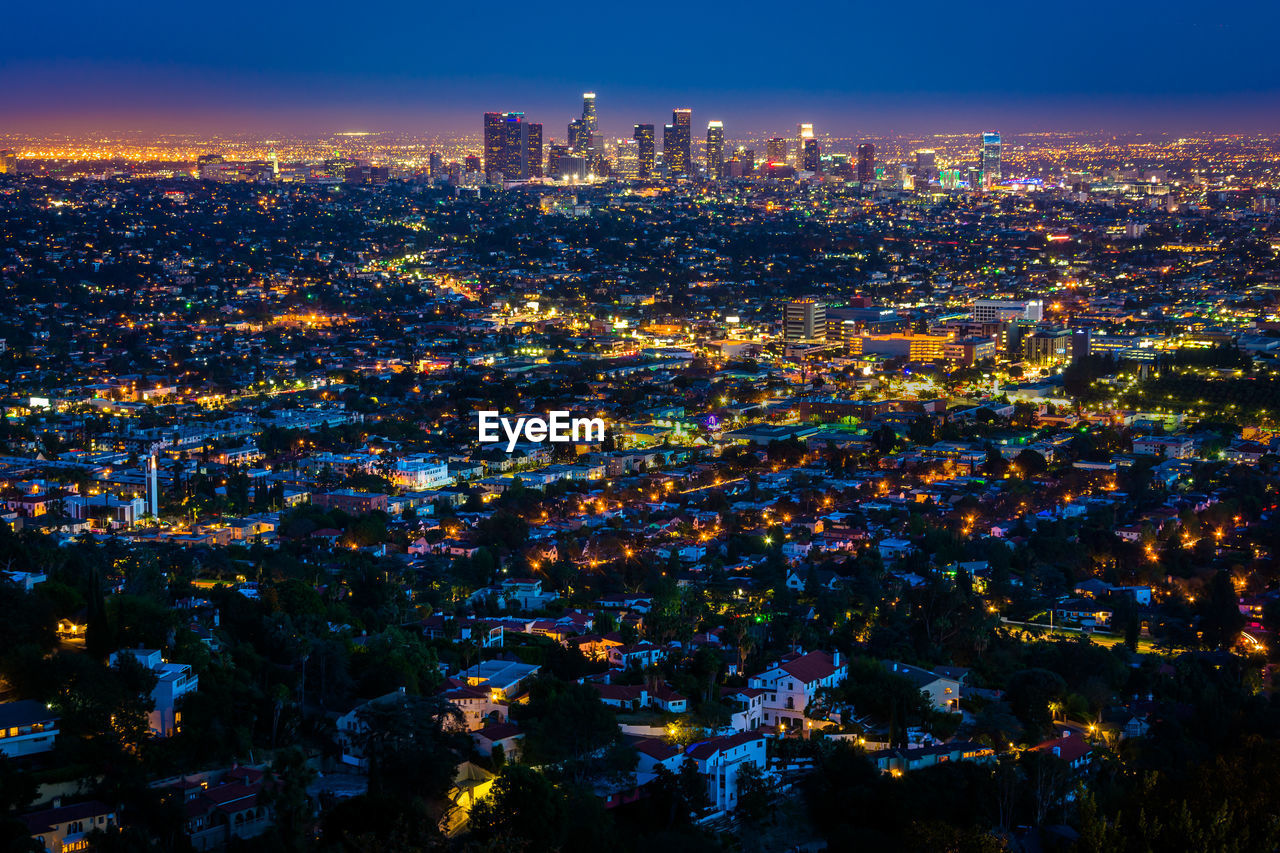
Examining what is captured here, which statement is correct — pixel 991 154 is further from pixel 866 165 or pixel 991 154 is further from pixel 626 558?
pixel 626 558

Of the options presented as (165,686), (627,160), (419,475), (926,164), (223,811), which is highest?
(627,160)

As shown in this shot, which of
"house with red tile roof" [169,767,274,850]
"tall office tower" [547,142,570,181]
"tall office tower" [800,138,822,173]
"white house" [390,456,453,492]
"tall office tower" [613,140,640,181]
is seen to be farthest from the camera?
"tall office tower" [800,138,822,173]

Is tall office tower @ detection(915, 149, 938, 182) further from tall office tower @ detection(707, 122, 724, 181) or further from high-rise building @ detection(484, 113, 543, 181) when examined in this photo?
high-rise building @ detection(484, 113, 543, 181)

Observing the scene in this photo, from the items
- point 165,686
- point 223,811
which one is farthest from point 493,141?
point 223,811

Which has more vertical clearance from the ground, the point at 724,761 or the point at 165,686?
the point at 165,686

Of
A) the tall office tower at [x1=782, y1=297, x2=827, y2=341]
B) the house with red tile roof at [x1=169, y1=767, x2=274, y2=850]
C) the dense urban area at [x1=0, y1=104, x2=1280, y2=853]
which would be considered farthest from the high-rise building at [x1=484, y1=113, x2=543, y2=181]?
the house with red tile roof at [x1=169, y1=767, x2=274, y2=850]

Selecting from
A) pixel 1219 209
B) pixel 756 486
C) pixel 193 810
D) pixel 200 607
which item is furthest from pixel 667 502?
pixel 1219 209
